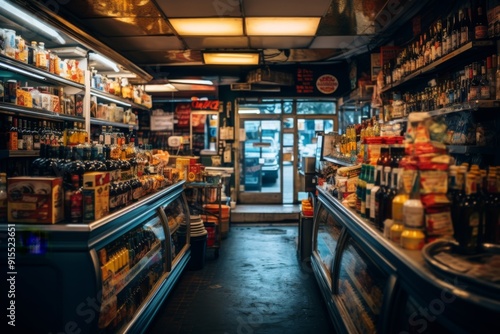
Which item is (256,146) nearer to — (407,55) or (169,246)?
(407,55)

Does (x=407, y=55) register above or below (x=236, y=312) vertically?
above

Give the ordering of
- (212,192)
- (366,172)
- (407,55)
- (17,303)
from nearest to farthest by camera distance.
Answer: (17,303)
(366,172)
(407,55)
(212,192)

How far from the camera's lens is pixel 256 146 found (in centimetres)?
989

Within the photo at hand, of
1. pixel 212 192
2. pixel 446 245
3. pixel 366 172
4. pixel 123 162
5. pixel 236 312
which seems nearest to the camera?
pixel 446 245

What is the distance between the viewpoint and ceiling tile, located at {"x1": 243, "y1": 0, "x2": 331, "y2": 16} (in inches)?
169

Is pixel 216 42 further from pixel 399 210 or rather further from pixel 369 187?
pixel 399 210

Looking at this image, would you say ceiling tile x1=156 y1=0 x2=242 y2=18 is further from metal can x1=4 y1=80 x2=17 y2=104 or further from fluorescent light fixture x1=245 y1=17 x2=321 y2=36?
metal can x1=4 y1=80 x2=17 y2=104

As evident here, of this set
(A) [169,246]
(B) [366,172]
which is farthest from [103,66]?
(B) [366,172]

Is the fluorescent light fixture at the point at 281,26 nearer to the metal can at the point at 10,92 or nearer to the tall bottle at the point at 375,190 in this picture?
the metal can at the point at 10,92

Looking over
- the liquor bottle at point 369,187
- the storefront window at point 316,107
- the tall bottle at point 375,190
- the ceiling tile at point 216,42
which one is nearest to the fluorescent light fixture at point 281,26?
the ceiling tile at point 216,42

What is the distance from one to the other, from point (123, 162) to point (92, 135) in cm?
350

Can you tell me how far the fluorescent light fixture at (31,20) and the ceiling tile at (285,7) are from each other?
212 centimetres

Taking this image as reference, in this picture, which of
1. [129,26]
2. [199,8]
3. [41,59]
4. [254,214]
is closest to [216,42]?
[129,26]

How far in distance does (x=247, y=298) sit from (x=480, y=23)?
3.35 m
